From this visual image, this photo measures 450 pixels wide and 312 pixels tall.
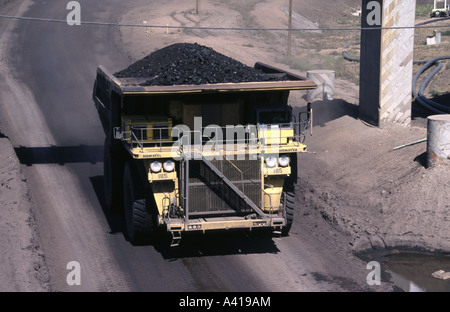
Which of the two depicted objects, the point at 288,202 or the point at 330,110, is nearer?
the point at 288,202

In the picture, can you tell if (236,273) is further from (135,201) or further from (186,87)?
(186,87)

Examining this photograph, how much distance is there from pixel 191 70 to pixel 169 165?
7.59ft

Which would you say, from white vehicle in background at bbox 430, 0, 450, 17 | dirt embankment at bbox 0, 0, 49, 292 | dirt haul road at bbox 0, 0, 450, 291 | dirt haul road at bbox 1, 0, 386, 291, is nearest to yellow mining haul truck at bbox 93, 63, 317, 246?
dirt haul road at bbox 1, 0, 386, 291

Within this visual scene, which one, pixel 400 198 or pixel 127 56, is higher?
pixel 127 56

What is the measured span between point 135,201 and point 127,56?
19.8 m

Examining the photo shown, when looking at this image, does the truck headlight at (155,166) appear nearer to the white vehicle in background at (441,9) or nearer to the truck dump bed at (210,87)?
the truck dump bed at (210,87)

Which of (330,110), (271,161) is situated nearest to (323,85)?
(330,110)

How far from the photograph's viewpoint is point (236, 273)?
42.8 ft

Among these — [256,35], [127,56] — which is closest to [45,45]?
[127,56]

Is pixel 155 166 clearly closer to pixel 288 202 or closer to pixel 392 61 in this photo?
pixel 288 202

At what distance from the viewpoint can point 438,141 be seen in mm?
16875

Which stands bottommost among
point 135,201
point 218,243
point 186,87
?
point 218,243

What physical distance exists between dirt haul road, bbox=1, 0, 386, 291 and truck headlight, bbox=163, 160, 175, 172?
5.78 feet

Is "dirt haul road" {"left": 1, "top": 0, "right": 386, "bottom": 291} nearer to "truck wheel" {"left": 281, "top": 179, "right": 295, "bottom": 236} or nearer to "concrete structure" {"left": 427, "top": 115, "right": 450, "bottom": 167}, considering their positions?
"truck wheel" {"left": 281, "top": 179, "right": 295, "bottom": 236}
